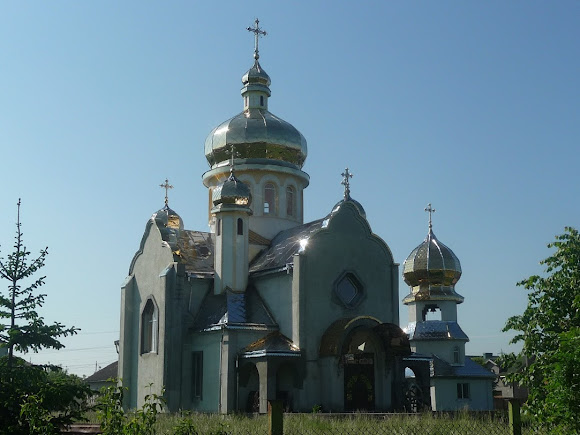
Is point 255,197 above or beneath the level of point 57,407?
above

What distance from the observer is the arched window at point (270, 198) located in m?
29.1

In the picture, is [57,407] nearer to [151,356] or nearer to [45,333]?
[45,333]

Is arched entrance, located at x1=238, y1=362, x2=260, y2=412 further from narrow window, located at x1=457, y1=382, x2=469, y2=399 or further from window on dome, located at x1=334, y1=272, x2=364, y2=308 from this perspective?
narrow window, located at x1=457, y1=382, x2=469, y2=399

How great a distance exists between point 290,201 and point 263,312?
643 cm

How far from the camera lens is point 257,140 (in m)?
29.4

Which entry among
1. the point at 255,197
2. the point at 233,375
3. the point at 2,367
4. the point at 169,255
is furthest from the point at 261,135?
the point at 2,367

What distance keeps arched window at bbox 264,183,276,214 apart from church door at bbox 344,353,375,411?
24.7 feet

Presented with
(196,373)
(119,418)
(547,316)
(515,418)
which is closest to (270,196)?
(196,373)

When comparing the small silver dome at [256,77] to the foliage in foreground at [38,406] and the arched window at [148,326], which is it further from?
the foliage in foreground at [38,406]

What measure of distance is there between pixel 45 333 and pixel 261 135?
13833 millimetres

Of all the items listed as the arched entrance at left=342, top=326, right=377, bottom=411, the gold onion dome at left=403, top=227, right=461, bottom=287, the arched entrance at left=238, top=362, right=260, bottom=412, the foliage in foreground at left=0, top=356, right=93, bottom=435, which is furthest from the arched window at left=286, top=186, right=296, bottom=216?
the foliage in foreground at left=0, top=356, right=93, bottom=435

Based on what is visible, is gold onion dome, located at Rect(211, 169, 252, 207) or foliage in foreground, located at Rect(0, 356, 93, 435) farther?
gold onion dome, located at Rect(211, 169, 252, 207)

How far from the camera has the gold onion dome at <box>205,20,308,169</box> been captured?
96.7 feet

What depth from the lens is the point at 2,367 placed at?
13094mm
